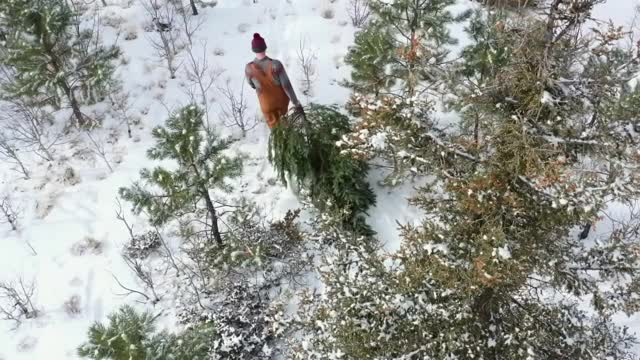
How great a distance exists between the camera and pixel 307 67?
1138 centimetres

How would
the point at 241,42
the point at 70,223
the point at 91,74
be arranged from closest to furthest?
the point at 70,223, the point at 91,74, the point at 241,42

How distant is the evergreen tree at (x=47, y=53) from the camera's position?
9.13 meters

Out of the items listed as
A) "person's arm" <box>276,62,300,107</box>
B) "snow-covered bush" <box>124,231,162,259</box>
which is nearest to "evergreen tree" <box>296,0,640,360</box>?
"person's arm" <box>276,62,300,107</box>

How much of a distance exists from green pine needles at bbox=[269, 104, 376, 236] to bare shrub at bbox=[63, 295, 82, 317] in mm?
4180

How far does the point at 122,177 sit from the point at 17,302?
3.07 meters

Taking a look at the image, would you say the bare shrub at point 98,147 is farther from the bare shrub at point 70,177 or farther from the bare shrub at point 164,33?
the bare shrub at point 164,33

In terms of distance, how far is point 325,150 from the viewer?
27.0 ft

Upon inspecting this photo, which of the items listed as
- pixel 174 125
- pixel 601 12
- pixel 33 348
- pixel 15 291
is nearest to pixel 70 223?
pixel 15 291

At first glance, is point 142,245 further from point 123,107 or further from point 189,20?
point 189,20

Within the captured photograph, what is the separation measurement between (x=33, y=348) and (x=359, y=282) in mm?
5780

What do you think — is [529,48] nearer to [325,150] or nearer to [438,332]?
[438,332]

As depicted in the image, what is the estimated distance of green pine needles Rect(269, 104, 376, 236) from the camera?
26.4 feet

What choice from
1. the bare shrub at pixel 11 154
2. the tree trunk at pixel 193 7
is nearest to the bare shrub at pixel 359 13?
the tree trunk at pixel 193 7

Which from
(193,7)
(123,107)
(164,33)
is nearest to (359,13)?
(193,7)
